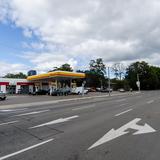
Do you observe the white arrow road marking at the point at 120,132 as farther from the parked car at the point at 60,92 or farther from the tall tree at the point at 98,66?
the tall tree at the point at 98,66

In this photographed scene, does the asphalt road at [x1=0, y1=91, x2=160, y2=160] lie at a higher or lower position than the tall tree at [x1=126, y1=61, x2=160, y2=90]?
lower

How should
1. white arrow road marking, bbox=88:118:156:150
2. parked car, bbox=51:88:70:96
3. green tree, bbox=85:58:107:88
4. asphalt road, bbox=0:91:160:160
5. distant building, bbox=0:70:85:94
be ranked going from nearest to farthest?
asphalt road, bbox=0:91:160:160 < white arrow road marking, bbox=88:118:156:150 < parked car, bbox=51:88:70:96 < distant building, bbox=0:70:85:94 < green tree, bbox=85:58:107:88

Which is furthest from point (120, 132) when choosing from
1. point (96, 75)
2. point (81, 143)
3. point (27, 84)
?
point (96, 75)

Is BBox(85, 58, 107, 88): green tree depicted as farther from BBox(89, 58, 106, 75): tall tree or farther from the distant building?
the distant building

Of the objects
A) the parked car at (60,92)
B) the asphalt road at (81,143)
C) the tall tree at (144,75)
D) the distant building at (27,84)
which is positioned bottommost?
the asphalt road at (81,143)

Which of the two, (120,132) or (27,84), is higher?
(27,84)

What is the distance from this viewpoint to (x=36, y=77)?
224 feet

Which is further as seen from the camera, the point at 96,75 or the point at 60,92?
the point at 96,75

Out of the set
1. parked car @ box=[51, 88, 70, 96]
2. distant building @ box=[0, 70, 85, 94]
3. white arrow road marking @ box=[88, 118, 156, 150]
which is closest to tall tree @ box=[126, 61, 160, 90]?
distant building @ box=[0, 70, 85, 94]

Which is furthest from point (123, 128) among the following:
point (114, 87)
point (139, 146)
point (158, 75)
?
point (158, 75)

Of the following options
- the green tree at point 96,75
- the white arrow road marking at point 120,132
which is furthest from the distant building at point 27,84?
the white arrow road marking at point 120,132

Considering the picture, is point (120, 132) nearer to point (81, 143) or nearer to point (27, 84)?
point (81, 143)

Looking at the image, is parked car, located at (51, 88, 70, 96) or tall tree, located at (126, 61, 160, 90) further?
tall tree, located at (126, 61, 160, 90)

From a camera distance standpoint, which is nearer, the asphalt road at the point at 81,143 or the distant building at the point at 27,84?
the asphalt road at the point at 81,143
